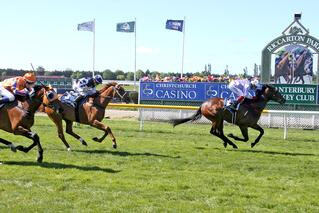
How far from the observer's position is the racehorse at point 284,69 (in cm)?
2419

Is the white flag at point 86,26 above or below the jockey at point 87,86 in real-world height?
above

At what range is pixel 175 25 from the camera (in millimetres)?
31047

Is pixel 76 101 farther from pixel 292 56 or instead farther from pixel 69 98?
pixel 292 56

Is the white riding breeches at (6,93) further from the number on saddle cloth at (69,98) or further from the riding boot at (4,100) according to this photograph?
the number on saddle cloth at (69,98)

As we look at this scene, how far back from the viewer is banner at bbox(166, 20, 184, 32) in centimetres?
3091

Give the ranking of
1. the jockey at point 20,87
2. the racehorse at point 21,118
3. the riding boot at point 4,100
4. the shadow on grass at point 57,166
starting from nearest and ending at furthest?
the shadow on grass at point 57,166
the racehorse at point 21,118
the riding boot at point 4,100
the jockey at point 20,87

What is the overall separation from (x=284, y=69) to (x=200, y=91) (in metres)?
3.91

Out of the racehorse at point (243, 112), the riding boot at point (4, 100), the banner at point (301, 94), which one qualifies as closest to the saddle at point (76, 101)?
the riding boot at point (4, 100)

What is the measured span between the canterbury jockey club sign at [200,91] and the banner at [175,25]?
276 inches

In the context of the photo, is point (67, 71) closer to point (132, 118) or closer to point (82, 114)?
point (132, 118)

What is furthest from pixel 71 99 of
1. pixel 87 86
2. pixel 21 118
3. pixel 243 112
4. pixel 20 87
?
pixel 243 112

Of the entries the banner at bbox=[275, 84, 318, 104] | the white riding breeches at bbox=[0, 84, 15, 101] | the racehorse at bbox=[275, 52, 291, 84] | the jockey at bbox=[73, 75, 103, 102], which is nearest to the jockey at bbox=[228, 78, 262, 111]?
the jockey at bbox=[73, 75, 103, 102]

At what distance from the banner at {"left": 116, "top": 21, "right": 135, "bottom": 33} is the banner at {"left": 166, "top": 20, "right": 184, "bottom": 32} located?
8.73 ft

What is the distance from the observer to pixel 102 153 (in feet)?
38.8
